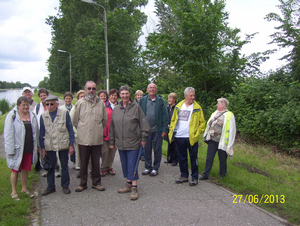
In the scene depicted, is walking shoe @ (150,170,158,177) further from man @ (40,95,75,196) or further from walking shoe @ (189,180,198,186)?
man @ (40,95,75,196)

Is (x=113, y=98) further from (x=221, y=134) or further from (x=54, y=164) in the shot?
(x=221, y=134)

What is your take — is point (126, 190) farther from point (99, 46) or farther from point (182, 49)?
point (99, 46)

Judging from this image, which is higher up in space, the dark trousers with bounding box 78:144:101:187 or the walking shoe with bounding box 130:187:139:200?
the dark trousers with bounding box 78:144:101:187

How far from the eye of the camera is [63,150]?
4.72m

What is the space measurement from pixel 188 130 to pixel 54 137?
2.61 m

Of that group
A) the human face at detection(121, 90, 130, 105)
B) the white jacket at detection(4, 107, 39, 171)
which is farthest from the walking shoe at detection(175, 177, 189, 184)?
the white jacket at detection(4, 107, 39, 171)

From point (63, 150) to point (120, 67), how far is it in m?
26.9

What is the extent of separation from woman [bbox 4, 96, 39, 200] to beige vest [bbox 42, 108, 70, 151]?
20 centimetres

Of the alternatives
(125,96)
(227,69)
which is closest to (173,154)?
(125,96)

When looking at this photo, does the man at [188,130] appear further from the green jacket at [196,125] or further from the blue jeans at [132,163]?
the blue jeans at [132,163]

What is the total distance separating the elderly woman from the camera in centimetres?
519

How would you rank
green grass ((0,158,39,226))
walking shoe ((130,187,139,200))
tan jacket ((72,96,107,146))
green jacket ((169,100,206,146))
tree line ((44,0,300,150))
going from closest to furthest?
green grass ((0,158,39,226))
walking shoe ((130,187,139,200))
tan jacket ((72,96,107,146))
green jacket ((169,100,206,146))
tree line ((44,0,300,150))

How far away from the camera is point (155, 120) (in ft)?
19.4

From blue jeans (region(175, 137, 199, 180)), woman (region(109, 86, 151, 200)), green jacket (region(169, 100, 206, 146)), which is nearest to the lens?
woman (region(109, 86, 151, 200))
